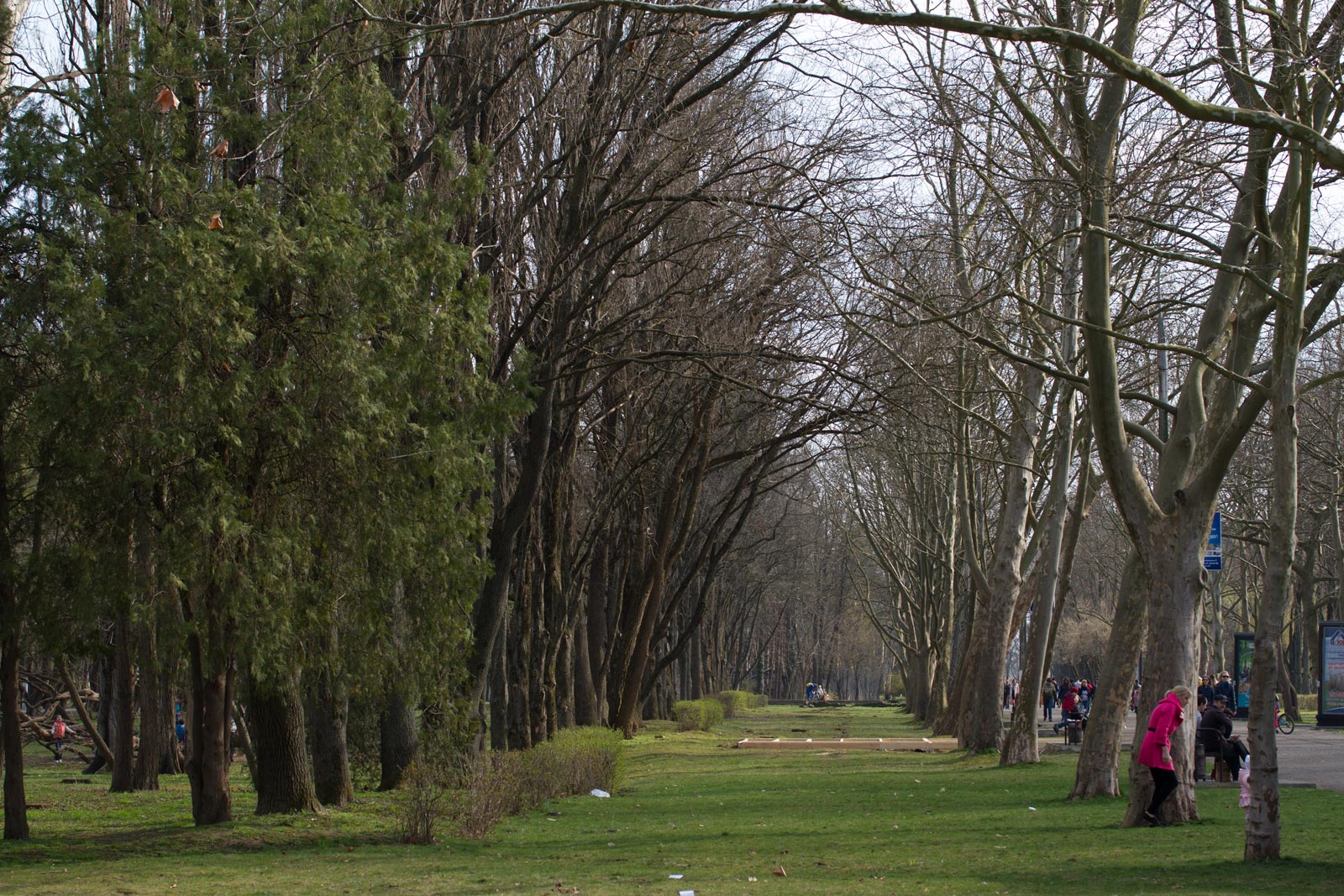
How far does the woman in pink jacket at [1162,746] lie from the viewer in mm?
13062

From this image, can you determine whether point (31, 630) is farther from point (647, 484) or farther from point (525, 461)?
point (647, 484)

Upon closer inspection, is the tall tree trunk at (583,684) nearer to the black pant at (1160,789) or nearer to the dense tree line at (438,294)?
the dense tree line at (438,294)

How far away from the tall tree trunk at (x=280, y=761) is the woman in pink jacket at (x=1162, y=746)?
9.43m

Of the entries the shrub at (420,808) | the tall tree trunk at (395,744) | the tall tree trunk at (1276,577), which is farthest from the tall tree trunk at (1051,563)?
the shrub at (420,808)

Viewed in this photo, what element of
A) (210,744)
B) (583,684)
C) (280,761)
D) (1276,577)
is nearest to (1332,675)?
(583,684)

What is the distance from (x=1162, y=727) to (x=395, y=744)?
37.9 ft

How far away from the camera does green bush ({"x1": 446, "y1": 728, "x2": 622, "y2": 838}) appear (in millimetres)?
14578

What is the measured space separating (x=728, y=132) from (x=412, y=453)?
7755 millimetres

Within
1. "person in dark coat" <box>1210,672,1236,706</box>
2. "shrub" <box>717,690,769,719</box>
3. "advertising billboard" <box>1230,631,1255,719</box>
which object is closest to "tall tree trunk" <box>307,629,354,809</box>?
"person in dark coat" <box>1210,672,1236,706</box>

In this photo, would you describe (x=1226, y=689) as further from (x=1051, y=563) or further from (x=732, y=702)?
(x=732, y=702)

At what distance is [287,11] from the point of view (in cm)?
1380

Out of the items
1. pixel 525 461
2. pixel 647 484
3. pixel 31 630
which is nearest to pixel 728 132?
pixel 525 461

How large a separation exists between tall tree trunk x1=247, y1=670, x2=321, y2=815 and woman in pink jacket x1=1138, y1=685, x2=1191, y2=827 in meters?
9.43

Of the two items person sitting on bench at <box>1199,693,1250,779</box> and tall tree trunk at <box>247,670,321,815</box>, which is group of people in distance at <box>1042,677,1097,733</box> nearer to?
person sitting on bench at <box>1199,693,1250,779</box>
